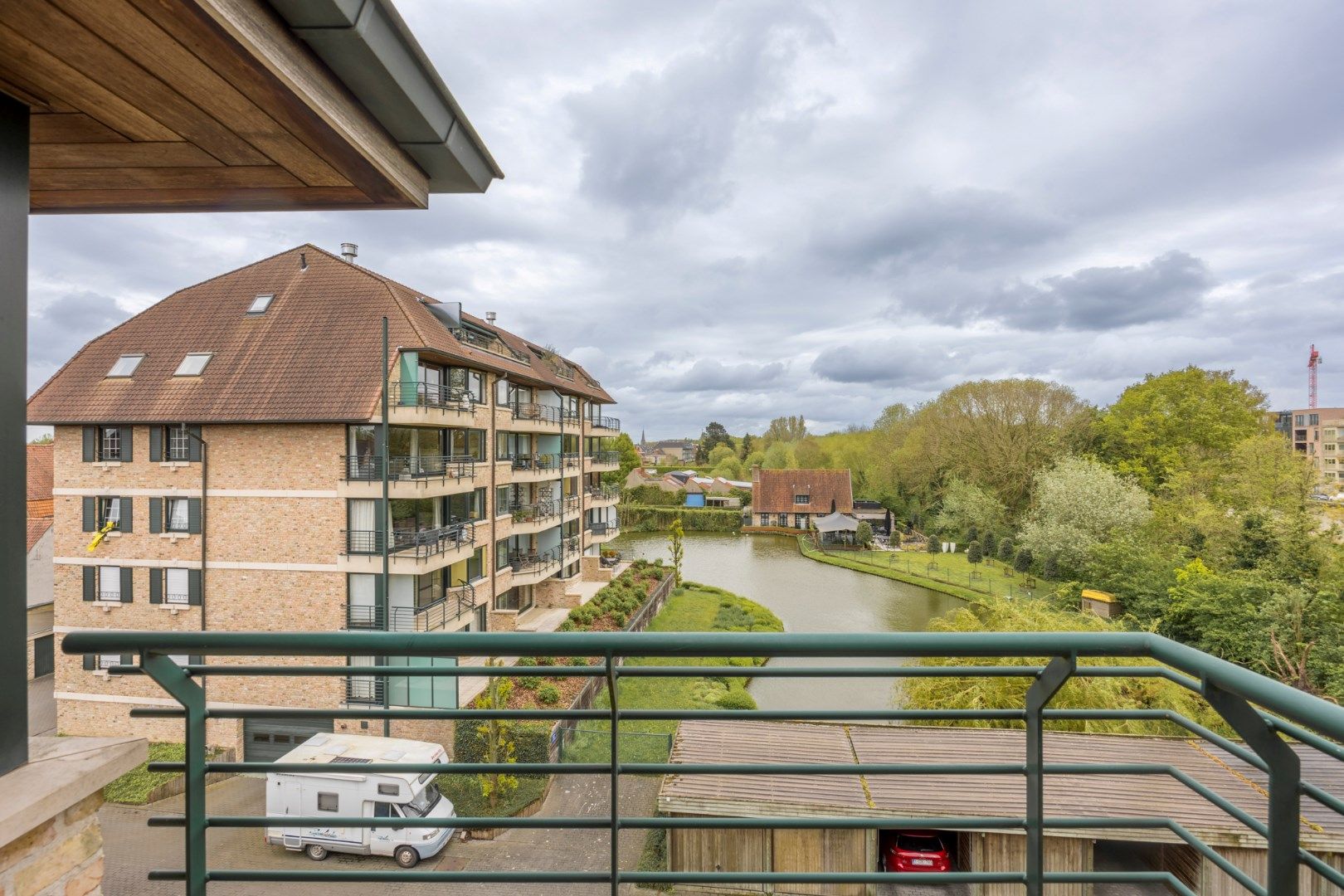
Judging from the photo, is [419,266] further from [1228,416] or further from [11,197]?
[1228,416]

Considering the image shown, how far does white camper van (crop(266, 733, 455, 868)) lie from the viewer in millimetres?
7223

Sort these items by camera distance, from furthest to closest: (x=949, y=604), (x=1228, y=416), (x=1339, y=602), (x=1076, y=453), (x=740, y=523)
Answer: (x=740, y=523) < (x=1076, y=453) < (x=1228, y=416) < (x=949, y=604) < (x=1339, y=602)

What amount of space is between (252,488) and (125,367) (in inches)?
149

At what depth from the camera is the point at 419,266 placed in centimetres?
2600

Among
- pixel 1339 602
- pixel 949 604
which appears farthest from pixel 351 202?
pixel 949 604

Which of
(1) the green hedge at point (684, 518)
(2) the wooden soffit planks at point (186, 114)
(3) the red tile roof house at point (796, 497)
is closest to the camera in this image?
(2) the wooden soffit planks at point (186, 114)

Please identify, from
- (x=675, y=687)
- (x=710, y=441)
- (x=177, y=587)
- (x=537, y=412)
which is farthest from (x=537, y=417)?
(x=710, y=441)

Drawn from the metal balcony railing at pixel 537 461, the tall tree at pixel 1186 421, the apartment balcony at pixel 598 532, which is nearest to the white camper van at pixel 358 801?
the metal balcony railing at pixel 537 461

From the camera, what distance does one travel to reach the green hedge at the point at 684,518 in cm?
3984

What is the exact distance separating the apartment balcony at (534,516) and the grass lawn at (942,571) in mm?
13717

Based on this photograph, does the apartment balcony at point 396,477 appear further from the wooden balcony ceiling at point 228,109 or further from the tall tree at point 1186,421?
the tall tree at point 1186,421

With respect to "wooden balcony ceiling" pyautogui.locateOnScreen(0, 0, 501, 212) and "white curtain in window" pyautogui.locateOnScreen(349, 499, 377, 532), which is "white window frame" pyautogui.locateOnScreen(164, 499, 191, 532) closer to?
"white curtain in window" pyautogui.locateOnScreen(349, 499, 377, 532)

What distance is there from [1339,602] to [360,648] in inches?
606

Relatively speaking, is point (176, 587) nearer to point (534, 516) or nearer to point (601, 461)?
point (534, 516)
